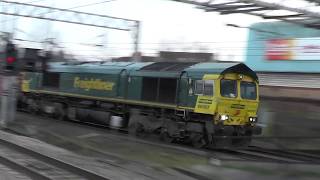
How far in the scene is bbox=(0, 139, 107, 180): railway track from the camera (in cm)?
1244

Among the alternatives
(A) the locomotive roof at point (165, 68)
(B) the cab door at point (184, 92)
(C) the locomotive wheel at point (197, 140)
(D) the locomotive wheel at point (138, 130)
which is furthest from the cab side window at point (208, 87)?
(D) the locomotive wheel at point (138, 130)

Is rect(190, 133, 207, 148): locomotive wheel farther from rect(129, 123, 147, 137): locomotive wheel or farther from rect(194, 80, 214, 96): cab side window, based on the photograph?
rect(129, 123, 147, 137): locomotive wheel

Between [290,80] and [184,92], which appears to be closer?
[184,92]

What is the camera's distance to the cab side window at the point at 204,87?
68.3 feet

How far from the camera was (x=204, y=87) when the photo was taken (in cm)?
2114

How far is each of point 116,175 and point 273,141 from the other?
351 cm

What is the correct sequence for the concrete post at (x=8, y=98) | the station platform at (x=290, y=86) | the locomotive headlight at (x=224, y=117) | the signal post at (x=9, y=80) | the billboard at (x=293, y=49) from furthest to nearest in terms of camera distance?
the billboard at (x=293, y=49) < the station platform at (x=290, y=86) < the signal post at (x=9, y=80) < the concrete post at (x=8, y=98) < the locomotive headlight at (x=224, y=117)

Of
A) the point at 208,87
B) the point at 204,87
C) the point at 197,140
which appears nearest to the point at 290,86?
the point at 204,87

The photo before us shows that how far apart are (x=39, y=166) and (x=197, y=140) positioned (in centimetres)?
848

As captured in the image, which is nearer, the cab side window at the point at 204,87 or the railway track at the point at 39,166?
the railway track at the point at 39,166

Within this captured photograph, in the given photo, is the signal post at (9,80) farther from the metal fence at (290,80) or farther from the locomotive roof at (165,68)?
the metal fence at (290,80)

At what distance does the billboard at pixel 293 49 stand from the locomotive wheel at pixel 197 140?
46.1 ft

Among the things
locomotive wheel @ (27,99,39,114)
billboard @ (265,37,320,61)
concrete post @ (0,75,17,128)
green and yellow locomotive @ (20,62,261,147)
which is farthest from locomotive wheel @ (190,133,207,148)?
locomotive wheel @ (27,99,39,114)

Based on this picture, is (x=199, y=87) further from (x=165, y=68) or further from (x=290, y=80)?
(x=290, y=80)
